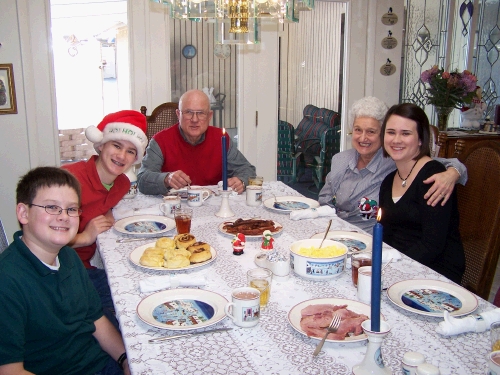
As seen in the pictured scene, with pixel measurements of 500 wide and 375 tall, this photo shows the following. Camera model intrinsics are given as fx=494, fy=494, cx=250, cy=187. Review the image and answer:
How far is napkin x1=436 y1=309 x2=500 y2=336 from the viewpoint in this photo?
45.8 inches

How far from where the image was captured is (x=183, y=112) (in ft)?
9.35

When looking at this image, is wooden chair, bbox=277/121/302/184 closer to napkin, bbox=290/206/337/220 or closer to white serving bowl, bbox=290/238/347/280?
napkin, bbox=290/206/337/220

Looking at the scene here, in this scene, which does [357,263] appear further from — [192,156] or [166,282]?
[192,156]

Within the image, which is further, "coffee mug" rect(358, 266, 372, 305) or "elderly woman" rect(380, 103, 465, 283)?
"elderly woman" rect(380, 103, 465, 283)

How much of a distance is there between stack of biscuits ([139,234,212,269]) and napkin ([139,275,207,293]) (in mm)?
98

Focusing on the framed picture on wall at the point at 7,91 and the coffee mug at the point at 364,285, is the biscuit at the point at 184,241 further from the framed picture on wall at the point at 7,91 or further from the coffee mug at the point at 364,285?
the framed picture on wall at the point at 7,91

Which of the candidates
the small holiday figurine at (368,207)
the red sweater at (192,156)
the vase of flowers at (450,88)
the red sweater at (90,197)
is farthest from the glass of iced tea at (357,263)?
the vase of flowers at (450,88)

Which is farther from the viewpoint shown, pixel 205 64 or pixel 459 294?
pixel 205 64

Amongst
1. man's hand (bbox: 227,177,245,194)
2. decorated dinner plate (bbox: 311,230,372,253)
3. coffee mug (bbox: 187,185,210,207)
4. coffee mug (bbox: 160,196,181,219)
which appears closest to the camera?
decorated dinner plate (bbox: 311,230,372,253)

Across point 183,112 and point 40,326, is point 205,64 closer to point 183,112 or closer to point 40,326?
point 183,112

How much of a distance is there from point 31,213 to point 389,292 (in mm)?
996

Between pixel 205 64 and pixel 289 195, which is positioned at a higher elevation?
pixel 205 64

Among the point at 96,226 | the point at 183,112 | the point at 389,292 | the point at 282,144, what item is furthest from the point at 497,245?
the point at 282,144

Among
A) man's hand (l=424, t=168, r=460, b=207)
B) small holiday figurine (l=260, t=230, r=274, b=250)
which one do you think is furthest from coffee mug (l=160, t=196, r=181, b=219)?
man's hand (l=424, t=168, r=460, b=207)
